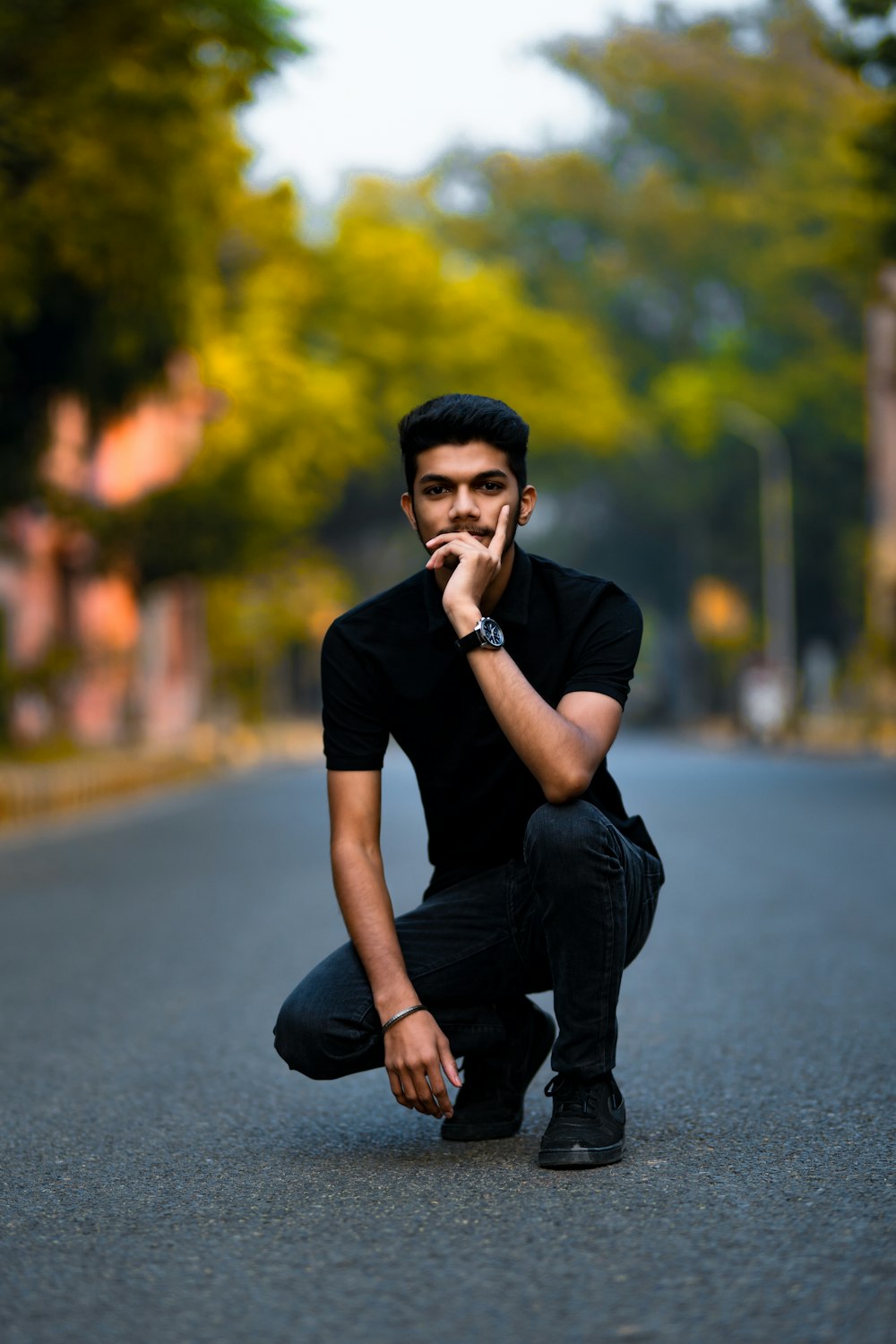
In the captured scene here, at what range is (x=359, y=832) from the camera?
4566 mm

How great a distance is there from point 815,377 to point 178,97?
36744mm

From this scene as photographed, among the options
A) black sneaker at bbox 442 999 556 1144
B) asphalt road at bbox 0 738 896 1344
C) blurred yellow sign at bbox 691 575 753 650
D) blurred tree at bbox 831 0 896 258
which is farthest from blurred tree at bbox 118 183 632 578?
black sneaker at bbox 442 999 556 1144

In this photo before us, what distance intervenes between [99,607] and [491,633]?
33.5 metres

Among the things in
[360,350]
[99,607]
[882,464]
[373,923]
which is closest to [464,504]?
[373,923]

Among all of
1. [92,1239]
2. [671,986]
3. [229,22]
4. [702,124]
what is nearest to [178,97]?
[229,22]

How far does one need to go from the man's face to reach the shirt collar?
128 millimetres

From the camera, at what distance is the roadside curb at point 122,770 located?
19144 mm

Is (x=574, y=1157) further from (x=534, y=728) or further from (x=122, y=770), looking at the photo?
(x=122, y=770)

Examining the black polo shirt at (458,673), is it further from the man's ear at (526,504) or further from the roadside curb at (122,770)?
the roadside curb at (122,770)

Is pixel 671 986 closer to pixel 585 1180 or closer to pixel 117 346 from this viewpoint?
pixel 585 1180

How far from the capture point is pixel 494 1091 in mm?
4789

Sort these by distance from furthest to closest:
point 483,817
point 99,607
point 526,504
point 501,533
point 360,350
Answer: point 360,350 → point 99,607 → point 483,817 → point 526,504 → point 501,533

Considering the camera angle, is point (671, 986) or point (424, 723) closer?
point (424, 723)

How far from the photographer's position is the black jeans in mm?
4359
